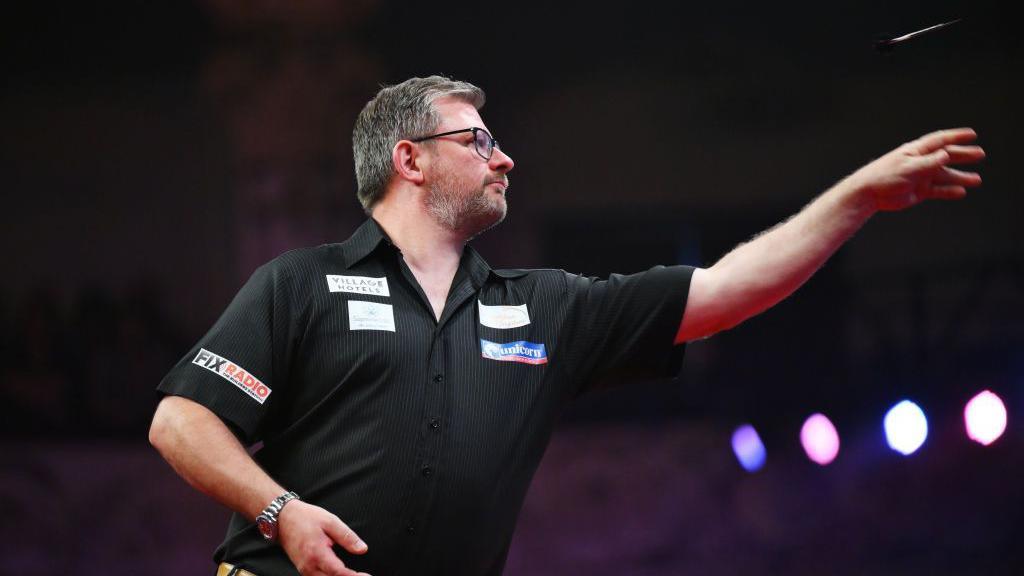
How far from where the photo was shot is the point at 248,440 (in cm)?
194

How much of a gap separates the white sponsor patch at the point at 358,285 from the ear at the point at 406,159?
1.06 feet

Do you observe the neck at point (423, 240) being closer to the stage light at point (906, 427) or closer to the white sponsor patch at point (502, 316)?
the white sponsor patch at point (502, 316)

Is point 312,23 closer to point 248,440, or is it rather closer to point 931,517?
point 248,440

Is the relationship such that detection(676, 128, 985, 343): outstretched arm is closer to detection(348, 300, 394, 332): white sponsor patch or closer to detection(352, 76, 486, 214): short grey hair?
detection(348, 300, 394, 332): white sponsor patch

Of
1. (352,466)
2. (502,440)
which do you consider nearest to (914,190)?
(502,440)

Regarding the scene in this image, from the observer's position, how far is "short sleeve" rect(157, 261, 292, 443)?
1.87 m

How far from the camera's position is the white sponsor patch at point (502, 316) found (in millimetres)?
2119

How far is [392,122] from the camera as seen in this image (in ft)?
7.84

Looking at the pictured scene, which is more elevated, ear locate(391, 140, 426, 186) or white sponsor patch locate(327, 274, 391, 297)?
ear locate(391, 140, 426, 186)

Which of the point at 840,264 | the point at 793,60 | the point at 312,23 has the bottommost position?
the point at 840,264

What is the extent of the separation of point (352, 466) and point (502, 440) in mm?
298

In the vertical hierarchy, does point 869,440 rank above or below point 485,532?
below

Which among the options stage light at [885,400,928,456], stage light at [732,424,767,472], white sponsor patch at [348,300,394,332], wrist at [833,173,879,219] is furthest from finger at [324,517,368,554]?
stage light at [885,400,928,456]

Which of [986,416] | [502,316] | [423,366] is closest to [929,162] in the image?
[502,316]
